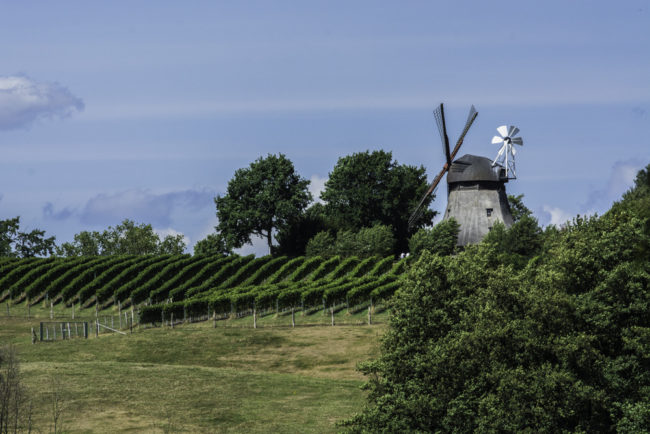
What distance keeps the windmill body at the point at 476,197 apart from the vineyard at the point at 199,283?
16.1 m

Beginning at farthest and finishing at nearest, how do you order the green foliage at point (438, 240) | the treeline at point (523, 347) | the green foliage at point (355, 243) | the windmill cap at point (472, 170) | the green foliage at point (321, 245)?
the windmill cap at point (472, 170) → the green foliage at point (321, 245) → the green foliage at point (355, 243) → the green foliage at point (438, 240) → the treeline at point (523, 347)

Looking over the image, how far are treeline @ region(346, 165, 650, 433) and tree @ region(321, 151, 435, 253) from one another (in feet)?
303

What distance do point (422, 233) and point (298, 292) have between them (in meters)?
34.5

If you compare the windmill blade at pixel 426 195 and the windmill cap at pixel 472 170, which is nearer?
the windmill cap at pixel 472 170

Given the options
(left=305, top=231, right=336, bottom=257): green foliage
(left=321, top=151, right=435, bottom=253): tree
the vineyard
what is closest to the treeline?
the vineyard

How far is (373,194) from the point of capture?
137m

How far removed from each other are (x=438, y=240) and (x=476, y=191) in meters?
14.5

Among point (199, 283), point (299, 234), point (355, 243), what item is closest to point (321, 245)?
point (355, 243)

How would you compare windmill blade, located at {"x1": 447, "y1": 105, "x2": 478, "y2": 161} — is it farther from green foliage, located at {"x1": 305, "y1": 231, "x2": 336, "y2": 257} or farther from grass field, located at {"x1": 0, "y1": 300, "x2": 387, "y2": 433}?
grass field, located at {"x1": 0, "y1": 300, "x2": 387, "y2": 433}

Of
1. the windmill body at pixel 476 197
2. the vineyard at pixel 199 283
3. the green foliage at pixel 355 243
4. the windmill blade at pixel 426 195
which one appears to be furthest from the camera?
the windmill blade at pixel 426 195

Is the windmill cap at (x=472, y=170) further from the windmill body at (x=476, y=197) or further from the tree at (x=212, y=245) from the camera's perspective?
the tree at (x=212, y=245)

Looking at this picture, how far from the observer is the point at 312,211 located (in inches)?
5719

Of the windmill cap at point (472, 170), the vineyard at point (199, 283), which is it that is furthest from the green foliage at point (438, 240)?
the windmill cap at point (472, 170)

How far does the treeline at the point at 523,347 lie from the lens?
3953cm
